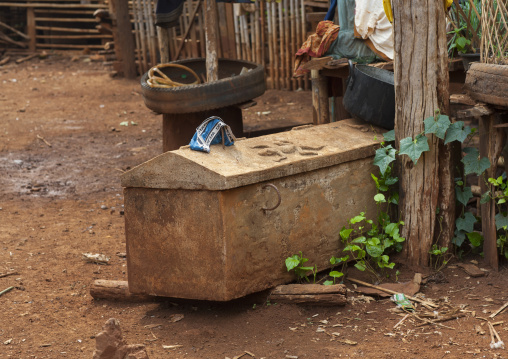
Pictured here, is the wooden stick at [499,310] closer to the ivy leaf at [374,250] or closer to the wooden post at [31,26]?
the ivy leaf at [374,250]

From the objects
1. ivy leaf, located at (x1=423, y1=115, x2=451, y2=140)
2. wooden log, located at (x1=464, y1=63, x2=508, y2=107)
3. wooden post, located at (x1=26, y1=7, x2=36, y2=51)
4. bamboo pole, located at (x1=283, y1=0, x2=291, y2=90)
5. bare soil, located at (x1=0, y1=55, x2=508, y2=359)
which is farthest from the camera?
wooden post, located at (x1=26, y1=7, x2=36, y2=51)

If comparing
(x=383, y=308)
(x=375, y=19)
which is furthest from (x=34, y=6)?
(x=383, y=308)

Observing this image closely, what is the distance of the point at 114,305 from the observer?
456 centimetres

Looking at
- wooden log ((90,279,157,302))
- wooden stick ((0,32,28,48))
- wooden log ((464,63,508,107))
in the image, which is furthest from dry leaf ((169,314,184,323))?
wooden stick ((0,32,28,48))

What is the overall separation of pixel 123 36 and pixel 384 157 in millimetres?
9575

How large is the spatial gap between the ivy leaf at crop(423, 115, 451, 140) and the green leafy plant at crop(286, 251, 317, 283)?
1159mm

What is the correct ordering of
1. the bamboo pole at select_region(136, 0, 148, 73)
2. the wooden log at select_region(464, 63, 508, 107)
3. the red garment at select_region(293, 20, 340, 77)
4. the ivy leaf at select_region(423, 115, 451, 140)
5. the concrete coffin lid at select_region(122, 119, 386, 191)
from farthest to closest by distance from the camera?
the bamboo pole at select_region(136, 0, 148, 73) → the red garment at select_region(293, 20, 340, 77) → the ivy leaf at select_region(423, 115, 451, 140) → the wooden log at select_region(464, 63, 508, 107) → the concrete coffin lid at select_region(122, 119, 386, 191)

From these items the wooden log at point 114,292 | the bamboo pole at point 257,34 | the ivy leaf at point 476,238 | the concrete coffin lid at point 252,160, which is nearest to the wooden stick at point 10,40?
the bamboo pole at point 257,34

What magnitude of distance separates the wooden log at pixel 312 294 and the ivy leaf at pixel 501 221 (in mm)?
1126

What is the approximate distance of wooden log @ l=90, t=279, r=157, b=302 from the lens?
454 centimetres

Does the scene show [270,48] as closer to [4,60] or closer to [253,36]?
[253,36]

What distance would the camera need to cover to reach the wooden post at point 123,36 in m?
12.9

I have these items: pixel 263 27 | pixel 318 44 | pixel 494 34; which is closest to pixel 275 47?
pixel 263 27

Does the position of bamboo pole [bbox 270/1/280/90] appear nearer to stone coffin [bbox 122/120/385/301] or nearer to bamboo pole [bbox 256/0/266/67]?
bamboo pole [bbox 256/0/266/67]
